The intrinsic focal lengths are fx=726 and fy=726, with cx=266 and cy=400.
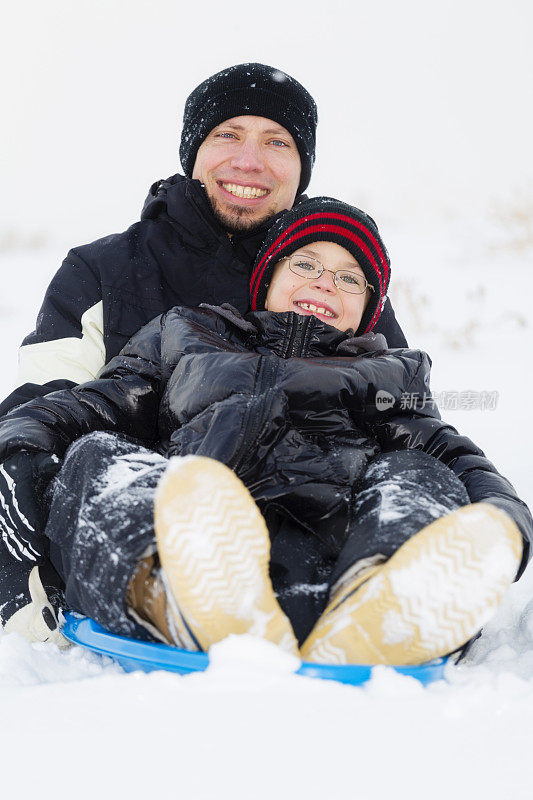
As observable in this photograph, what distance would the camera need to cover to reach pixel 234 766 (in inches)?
34.4

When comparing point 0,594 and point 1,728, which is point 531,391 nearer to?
point 0,594

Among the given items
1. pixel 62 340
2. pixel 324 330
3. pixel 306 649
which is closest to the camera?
pixel 306 649

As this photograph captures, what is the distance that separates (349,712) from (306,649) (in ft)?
0.61

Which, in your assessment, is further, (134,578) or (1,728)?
(134,578)

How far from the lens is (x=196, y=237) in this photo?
236 cm

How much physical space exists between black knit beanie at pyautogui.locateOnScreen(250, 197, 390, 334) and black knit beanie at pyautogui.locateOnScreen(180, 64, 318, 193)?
1.63 feet

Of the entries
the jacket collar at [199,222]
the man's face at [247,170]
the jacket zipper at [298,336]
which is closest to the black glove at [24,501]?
the jacket zipper at [298,336]

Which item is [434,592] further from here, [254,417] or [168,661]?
[254,417]

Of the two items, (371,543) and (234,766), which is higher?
(371,543)

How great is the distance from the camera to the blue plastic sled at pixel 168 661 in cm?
105

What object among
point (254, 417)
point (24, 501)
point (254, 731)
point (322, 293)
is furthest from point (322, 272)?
point (254, 731)

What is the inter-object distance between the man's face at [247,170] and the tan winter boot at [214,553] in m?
1.51

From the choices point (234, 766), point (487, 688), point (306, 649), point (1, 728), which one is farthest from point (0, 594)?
point (487, 688)

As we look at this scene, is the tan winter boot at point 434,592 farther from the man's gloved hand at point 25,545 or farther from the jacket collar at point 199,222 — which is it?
the jacket collar at point 199,222
